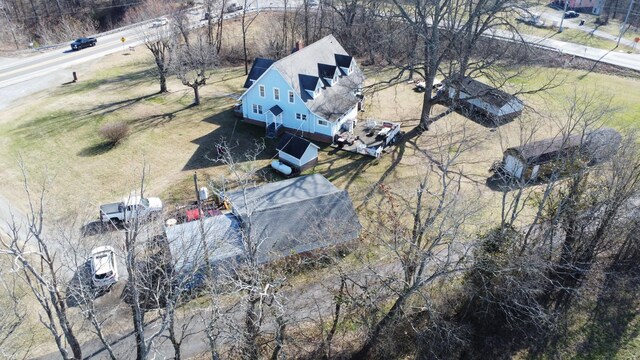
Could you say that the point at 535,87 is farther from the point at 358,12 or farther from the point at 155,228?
the point at 155,228

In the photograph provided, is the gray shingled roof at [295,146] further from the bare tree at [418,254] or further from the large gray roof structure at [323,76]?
the bare tree at [418,254]

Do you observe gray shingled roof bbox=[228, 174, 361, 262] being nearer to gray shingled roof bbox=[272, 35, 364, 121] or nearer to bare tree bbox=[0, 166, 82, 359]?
bare tree bbox=[0, 166, 82, 359]

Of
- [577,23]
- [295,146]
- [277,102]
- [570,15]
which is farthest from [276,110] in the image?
[570,15]

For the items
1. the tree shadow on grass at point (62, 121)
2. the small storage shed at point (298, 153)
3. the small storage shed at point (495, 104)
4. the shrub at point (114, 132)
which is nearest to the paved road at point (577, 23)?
the small storage shed at point (495, 104)

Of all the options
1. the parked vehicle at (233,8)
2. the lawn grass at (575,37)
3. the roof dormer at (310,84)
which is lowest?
the lawn grass at (575,37)

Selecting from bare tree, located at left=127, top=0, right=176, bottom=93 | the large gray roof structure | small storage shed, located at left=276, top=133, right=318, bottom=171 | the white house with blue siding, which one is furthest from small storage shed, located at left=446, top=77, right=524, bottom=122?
bare tree, located at left=127, top=0, right=176, bottom=93

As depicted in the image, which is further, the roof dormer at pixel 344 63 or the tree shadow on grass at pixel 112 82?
the tree shadow on grass at pixel 112 82

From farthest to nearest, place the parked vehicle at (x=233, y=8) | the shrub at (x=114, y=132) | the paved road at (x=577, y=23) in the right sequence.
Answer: the parked vehicle at (x=233, y=8) → the paved road at (x=577, y=23) → the shrub at (x=114, y=132)
